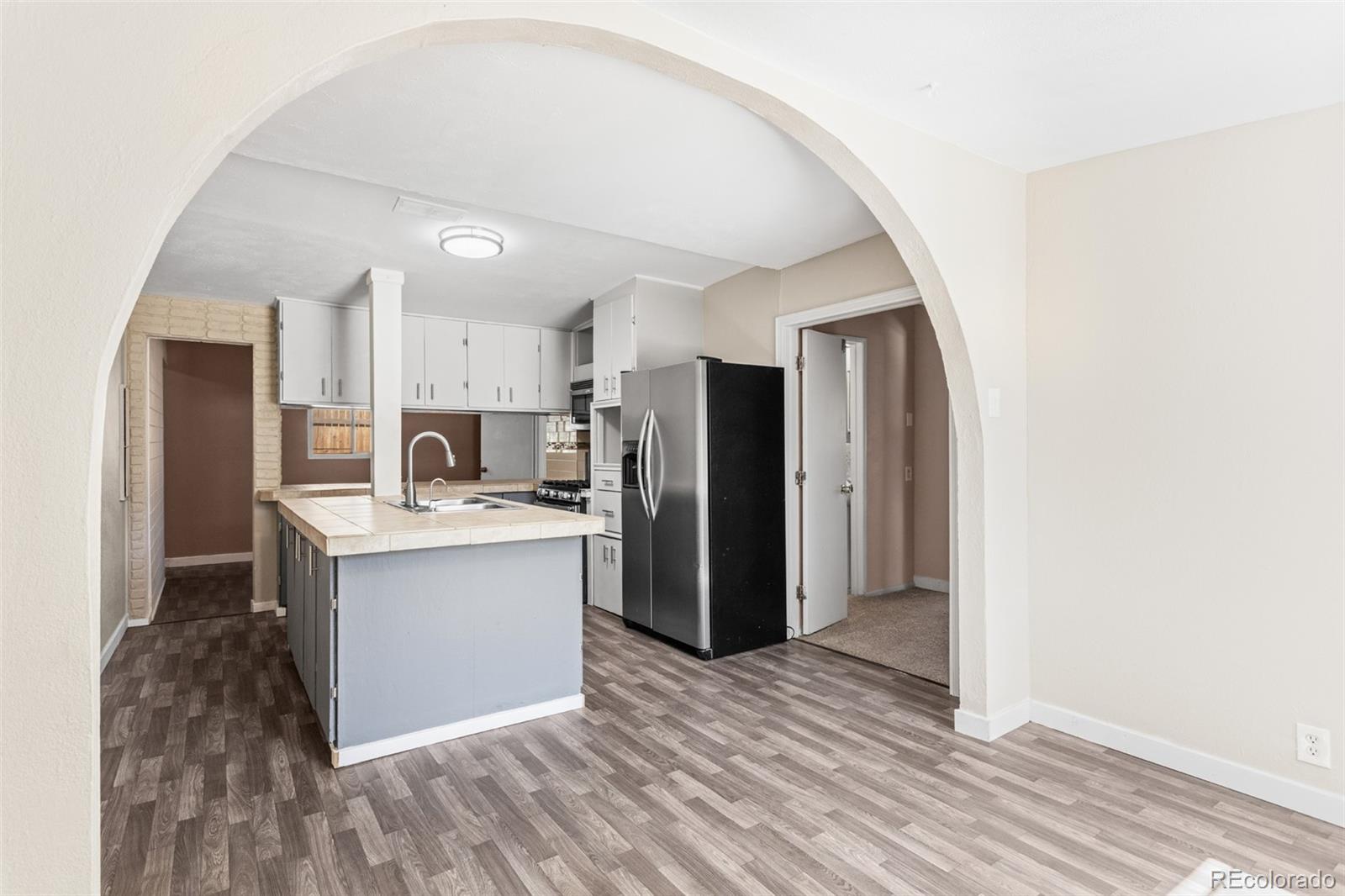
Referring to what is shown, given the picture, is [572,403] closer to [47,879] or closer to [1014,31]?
[1014,31]

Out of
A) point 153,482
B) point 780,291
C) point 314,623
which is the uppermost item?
point 780,291

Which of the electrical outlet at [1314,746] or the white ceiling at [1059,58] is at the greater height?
the white ceiling at [1059,58]

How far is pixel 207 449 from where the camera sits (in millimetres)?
7156

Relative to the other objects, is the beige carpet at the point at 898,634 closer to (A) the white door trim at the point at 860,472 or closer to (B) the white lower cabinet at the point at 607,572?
(A) the white door trim at the point at 860,472

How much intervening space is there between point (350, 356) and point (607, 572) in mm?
2717

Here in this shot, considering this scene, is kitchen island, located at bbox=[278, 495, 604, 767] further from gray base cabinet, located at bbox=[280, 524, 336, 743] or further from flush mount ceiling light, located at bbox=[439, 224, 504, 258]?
flush mount ceiling light, located at bbox=[439, 224, 504, 258]

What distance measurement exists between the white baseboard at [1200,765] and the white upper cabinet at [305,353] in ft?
17.2

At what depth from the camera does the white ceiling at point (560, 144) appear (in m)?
2.12

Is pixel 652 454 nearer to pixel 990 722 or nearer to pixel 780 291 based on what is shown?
pixel 780 291

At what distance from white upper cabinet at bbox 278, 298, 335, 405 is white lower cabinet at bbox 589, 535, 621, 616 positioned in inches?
96.8

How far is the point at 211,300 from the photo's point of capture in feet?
17.0

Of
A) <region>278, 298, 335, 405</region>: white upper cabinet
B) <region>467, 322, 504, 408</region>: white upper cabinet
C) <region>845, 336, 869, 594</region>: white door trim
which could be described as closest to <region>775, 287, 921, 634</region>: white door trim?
<region>845, 336, 869, 594</region>: white door trim

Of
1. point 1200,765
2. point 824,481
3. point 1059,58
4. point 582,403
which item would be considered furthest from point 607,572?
point 1059,58

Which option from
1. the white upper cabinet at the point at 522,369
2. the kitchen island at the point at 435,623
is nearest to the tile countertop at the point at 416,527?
the kitchen island at the point at 435,623
